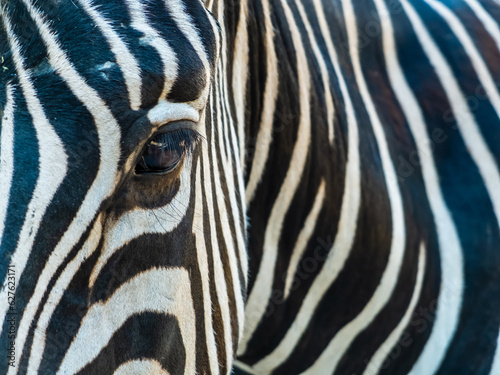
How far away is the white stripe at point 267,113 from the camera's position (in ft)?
6.78

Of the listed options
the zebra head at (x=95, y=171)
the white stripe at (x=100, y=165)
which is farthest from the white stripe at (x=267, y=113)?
the white stripe at (x=100, y=165)

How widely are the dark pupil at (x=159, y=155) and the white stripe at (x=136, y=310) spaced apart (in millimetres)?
242

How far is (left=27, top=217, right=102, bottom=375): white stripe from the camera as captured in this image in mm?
1122

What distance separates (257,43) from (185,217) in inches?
35.6

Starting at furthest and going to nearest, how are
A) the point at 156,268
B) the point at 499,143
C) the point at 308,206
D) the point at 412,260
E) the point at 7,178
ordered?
the point at 499,143 < the point at 412,260 < the point at 308,206 < the point at 156,268 < the point at 7,178

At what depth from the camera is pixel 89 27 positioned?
3.84 ft

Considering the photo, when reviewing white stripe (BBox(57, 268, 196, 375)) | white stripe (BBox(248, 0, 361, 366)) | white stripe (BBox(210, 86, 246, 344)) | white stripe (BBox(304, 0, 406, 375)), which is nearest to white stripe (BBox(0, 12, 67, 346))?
white stripe (BBox(57, 268, 196, 375))

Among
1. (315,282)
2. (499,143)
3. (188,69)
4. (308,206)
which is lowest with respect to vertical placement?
(315,282)

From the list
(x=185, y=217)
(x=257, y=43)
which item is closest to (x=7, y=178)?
(x=185, y=217)

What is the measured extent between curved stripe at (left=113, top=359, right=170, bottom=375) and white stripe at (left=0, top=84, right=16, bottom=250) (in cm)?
41

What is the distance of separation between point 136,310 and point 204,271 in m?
0.26

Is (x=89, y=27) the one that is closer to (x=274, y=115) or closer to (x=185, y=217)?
(x=185, y=217)

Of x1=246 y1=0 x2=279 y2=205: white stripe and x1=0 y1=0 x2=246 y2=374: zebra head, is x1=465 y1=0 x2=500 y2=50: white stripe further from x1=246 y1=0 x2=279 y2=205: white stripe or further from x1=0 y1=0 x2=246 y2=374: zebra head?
x1=0 y1=0 x2=246 y2=374: zebra head

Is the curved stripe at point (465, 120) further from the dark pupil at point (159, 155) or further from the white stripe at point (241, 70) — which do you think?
the dark pupil at point (159, 155)
